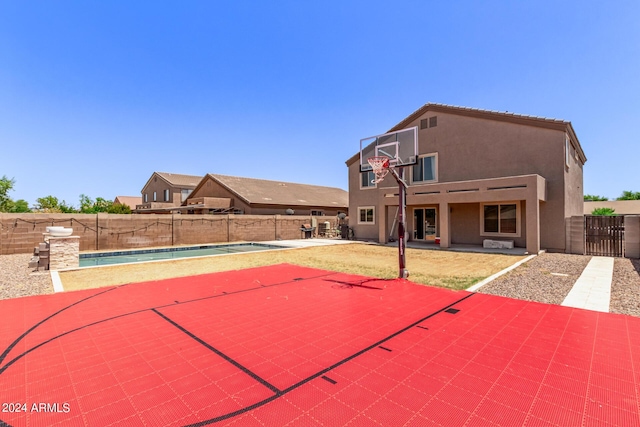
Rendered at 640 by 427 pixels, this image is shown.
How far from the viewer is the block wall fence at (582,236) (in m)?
12.5

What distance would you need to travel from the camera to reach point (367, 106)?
20406 millimetres

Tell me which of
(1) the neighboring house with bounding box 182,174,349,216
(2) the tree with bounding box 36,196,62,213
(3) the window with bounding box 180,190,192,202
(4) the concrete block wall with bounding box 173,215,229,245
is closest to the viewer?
(4) the concrete block wall with bounding box 173,215,229,245

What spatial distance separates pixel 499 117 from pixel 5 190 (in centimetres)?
5223

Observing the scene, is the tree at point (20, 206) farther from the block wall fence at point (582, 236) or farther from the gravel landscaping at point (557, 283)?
the block wall fence at point (582, 236)

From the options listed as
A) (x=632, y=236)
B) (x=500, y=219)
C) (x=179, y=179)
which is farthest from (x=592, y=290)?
(x=179, y=179)

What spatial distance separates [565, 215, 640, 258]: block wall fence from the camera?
40.9 ft

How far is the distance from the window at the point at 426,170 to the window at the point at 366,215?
4.37m

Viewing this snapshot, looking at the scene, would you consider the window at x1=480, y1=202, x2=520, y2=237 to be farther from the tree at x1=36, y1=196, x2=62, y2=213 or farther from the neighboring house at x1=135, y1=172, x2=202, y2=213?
the tree at x1=36, y1=196, x2=62, y2=213

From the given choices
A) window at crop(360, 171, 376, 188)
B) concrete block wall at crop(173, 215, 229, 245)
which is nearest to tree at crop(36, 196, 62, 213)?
concrete block wall at crop(173, 215, 229, 245)

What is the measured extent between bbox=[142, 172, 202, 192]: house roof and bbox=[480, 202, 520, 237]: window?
37.0m

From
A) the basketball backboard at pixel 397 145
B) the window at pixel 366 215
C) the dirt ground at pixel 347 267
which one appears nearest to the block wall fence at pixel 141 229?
the window at pixel 366 215

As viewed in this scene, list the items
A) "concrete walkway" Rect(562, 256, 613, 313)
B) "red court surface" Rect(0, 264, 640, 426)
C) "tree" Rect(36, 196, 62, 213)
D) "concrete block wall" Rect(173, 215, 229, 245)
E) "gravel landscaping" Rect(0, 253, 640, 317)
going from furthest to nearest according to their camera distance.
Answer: "tree" Rect(36, 196, 62, 213) < "concrete block wall" Rect(173, 215, 229, 245) < "gravel landscaping" Rect(0, 253, 640, 317) < "concrete walkway" Rect(562, 256, 613, 313) < "red court surface" Rect(0, 264, 640, 426)

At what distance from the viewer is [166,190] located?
40.1 metres

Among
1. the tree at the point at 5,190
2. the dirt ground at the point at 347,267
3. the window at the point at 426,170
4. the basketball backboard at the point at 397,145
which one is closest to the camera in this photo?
the dirt ground at the point at 347,267
